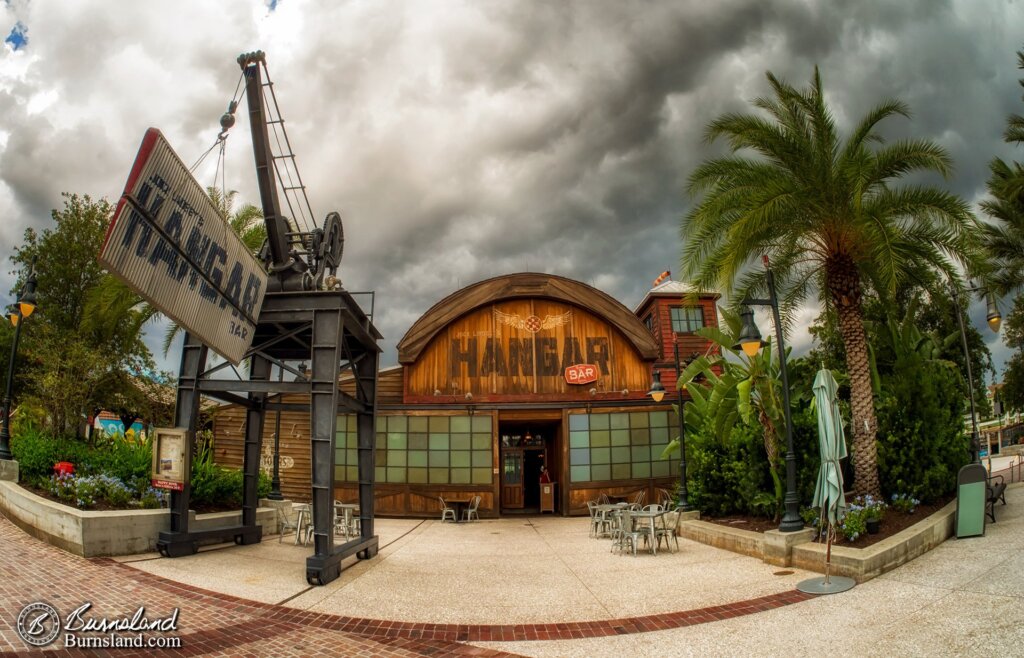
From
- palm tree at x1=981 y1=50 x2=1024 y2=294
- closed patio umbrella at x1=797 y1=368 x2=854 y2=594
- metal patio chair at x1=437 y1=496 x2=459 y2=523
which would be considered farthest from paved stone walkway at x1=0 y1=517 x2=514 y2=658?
palm tree at x1=981 y1=50 x2=1024 y2=294

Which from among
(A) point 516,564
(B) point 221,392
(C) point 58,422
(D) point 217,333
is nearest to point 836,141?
(A) point 516,564

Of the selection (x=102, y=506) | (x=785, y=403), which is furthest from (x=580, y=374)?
(x=102, y=506)

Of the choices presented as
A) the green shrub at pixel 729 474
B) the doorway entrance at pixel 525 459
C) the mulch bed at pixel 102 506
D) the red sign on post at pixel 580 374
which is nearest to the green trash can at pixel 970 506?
the green shrub at pixel 729 474

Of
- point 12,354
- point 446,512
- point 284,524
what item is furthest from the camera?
point 446,512

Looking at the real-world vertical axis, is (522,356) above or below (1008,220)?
below

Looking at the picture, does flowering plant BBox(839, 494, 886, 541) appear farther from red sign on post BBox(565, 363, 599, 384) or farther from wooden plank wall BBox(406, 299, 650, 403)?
red sign on post BBox(565, 363, 599, 384)

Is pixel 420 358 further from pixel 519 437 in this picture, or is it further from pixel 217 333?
pixel 217 333

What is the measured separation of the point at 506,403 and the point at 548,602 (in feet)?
39.2

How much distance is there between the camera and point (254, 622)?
6535 millimetres

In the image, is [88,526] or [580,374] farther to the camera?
[580,374]

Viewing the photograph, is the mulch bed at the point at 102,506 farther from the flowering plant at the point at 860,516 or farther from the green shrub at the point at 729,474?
the flowering plant at the point at 860,516

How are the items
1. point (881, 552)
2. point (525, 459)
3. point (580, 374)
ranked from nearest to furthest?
1. point (881, 552)
2. point (580, 374)
3. point (525, 459)

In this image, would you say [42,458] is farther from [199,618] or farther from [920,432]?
[920,432]

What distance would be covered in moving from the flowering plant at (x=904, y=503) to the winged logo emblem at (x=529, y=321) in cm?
1143
